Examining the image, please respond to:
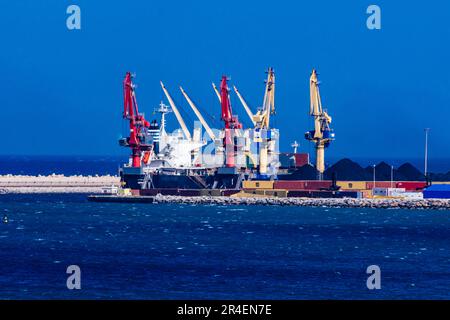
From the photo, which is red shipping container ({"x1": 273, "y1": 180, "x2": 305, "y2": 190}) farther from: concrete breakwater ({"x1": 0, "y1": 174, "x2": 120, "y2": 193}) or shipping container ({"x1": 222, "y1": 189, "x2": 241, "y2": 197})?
concrete breakwater ({"x1": 0, "y1": 174, "x2": 120, "y2": 193})

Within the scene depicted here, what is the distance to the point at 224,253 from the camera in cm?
6188

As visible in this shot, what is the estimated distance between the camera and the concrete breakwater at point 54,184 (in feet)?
436

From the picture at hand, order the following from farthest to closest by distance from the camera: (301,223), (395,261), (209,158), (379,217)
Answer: (209,158)
(379,217)
(301,223)
(395,261)

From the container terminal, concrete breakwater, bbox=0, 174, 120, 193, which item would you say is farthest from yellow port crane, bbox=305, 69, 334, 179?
concrete breakwater, bbox=0, 174, 120, 193

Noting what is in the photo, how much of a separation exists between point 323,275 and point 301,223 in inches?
1237

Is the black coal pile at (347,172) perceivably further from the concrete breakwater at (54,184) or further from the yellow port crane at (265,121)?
the concrete breakwater at (54,184)

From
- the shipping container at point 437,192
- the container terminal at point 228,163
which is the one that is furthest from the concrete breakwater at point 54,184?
the shipping container at point 437,192

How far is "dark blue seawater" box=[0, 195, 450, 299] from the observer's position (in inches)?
1879

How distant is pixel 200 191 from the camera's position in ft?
370

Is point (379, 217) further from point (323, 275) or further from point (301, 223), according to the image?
point (323, 275)

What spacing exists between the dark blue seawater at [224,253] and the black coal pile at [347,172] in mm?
12966

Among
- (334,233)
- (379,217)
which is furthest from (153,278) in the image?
(379,217)

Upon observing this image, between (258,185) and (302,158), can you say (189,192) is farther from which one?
(302,158)

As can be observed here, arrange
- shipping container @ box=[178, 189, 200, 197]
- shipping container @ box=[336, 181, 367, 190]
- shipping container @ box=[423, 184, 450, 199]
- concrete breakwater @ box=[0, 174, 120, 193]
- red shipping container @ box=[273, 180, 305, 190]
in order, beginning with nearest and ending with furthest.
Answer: shipping container @ box=[423, 184, 450, 199], shipping container @ box=[336, 181, 367, 190], red shipping container @ box=[273, 180, 305, 190], shipping container @ box=[178, 189, 200, 197], concrete breakwater @ box=[0, 174, 120, 193]
